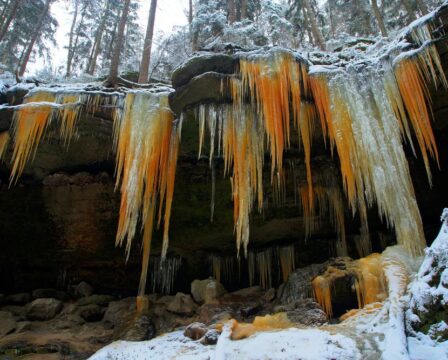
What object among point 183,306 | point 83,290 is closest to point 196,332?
point 183,306

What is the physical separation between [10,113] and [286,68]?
16.2 ft

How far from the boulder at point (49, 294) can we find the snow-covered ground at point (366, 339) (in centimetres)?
469

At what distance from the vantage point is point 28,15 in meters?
16.4

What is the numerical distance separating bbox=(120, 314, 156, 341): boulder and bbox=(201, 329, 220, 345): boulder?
2094 millimetres

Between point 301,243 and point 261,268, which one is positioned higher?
point 301,243

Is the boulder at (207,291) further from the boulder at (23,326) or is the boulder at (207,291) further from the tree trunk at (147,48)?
the tree trunk at (147,48)

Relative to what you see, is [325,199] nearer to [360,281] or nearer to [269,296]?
[269,296]

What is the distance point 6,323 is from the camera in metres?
7.07

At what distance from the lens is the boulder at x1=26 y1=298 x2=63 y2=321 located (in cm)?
756

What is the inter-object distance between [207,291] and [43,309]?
11.1 ft

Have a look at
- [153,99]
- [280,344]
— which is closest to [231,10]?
[153,99]

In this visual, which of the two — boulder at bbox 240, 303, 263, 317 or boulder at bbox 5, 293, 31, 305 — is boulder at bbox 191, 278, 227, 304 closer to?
boulder at bbox 240, 303, 263, 317

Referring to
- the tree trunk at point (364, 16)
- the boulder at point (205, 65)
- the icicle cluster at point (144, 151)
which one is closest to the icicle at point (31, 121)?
the icicle cluster at point (144, 151)

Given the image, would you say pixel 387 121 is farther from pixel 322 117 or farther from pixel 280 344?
pixel 280 344
